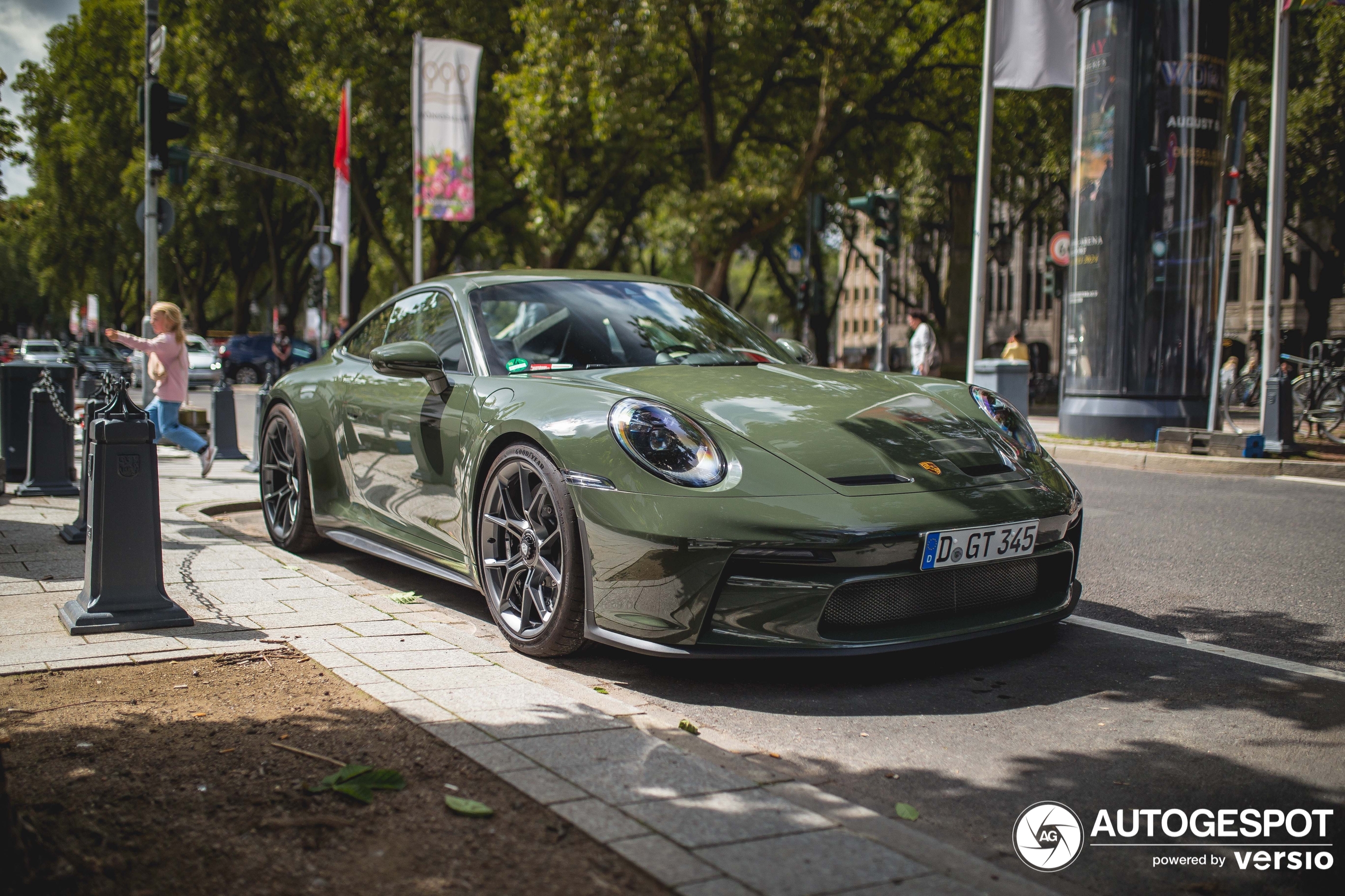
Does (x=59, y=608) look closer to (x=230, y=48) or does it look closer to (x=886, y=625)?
(x=886, y=625)

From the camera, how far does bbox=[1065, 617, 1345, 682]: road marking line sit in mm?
3932

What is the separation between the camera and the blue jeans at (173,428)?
950 centimetres

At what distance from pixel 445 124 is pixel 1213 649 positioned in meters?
14.3

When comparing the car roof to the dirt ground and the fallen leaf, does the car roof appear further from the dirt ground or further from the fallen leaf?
the fallen leaf

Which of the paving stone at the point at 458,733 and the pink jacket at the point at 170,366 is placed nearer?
the paving stone at the point at 458,733

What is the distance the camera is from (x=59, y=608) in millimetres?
4648

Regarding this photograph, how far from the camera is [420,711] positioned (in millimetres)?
3238

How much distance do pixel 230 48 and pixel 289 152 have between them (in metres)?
3.69

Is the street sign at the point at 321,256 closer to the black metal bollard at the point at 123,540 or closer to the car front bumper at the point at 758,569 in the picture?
the black metal bollard at the point at 123,540

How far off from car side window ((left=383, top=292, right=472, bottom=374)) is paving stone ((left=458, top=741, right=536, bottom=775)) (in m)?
2.16

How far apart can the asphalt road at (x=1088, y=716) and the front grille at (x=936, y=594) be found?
0.25 m

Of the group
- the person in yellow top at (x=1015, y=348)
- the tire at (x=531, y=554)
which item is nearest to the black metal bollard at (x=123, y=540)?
the tire at (x=531, y=554)

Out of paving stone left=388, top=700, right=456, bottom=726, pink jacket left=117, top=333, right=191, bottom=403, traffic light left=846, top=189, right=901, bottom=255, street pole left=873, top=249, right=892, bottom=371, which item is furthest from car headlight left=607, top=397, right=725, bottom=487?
street pole left=873, top=249, right=892, bottom=371

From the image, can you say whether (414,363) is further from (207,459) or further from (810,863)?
(207,459)
